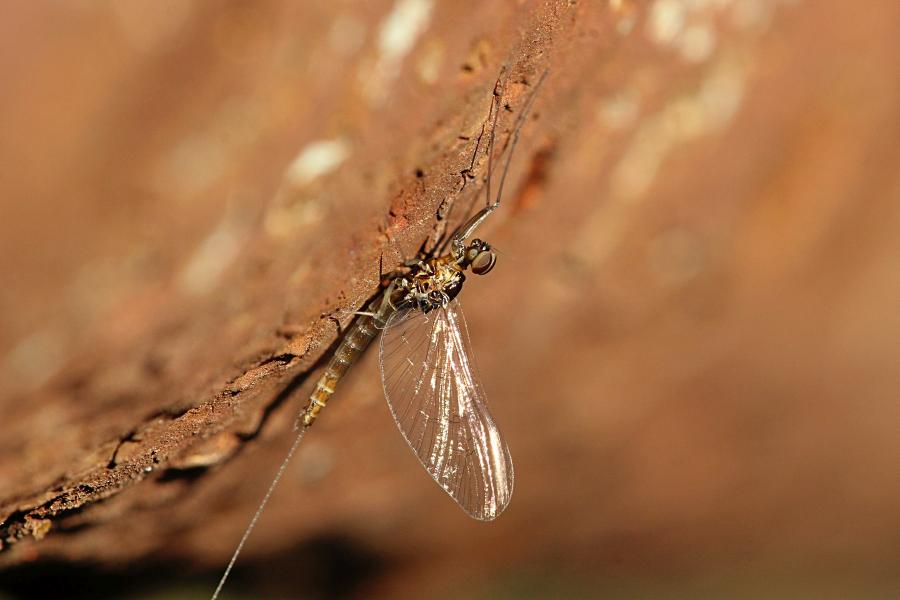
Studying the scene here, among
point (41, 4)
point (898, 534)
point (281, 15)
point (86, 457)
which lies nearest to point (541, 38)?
point (281, 15)

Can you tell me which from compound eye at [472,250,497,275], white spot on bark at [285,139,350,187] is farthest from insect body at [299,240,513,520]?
white spot on bark at [285,139,350,187]

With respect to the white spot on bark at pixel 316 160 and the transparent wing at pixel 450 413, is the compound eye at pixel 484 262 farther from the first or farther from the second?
the white spot on bark at pixel 316 160

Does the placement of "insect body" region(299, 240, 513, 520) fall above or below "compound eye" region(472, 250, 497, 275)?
below

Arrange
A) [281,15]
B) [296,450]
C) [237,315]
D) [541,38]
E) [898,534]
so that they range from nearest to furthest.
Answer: [281,15], [237,315], [541,38], [296,450], [898,534]

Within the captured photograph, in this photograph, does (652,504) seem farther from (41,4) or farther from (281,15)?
(41,4)

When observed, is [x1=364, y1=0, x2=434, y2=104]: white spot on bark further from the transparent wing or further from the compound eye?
the transparent wing

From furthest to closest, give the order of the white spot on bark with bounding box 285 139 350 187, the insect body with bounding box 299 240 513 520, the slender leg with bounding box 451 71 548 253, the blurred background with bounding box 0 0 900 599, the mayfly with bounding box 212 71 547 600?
the insect body with bounding box 299 240 513 520 < the mayfly with bounding box 212 71 547 600 < the slender leg with bounding box 451 71 548 253 < the white spot on bark with bounding box 285 139 350 187 < the blurred background with bounding box 0 0 900 599

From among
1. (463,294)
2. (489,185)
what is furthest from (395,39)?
(463,294)
